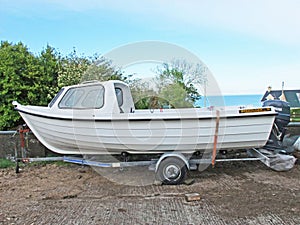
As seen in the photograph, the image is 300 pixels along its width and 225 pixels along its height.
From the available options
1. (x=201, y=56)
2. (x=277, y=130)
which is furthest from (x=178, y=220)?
(x=201, y=56)

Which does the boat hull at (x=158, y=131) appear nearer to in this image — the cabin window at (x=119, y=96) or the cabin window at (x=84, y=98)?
the cabin window at (x=84, y=98)

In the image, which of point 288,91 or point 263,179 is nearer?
point 263,179

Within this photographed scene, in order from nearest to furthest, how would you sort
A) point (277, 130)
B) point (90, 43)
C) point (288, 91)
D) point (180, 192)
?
point (180, 192) < point (277, 130) < point (90, 43) < point (288, 91)

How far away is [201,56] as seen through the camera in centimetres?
663

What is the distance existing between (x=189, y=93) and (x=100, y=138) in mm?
3662

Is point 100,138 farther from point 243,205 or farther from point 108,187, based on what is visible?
point 243,205

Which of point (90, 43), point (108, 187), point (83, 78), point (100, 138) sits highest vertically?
point (90, 43)

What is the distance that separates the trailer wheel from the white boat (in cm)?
22

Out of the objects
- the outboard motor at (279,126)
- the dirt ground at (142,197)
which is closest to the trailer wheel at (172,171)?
the dirt ground at (142,197)

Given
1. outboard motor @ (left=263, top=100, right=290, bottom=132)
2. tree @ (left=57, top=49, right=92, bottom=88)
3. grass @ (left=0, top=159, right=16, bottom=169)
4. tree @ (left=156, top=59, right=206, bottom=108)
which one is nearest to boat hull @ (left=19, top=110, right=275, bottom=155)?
outboard motor @ (left=263, top=100, right=290, bottom=132)

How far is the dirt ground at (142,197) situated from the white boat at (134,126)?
1.86ft

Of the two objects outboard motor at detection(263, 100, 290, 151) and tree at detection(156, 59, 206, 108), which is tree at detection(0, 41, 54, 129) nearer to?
tree at detection(156, 59, 206, 108)

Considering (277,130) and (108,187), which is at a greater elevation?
(277,130)

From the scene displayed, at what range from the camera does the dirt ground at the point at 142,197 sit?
3180 mm
